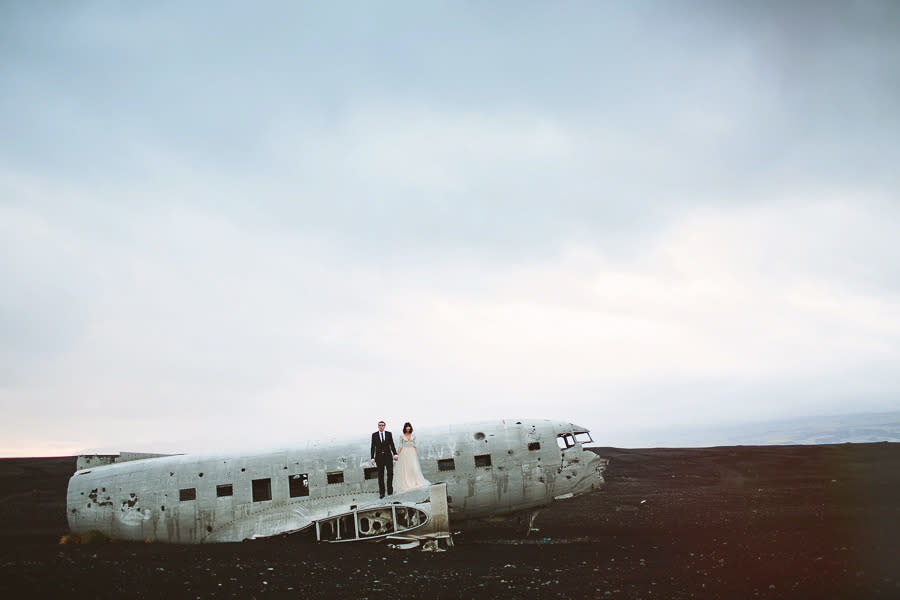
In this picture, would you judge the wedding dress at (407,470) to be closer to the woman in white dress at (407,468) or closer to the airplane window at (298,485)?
the woman in white dress at (407,468)

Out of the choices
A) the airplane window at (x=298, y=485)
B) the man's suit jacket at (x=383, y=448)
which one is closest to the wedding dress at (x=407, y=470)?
the man's suit jacket at (x=383, y=448)

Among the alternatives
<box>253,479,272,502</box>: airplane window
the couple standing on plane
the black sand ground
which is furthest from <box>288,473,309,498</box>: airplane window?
the couple standing on plane

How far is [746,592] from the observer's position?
11305 millimetres

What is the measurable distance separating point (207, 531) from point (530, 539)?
11.9 meters

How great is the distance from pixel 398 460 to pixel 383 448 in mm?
888

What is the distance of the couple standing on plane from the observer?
18031 mm

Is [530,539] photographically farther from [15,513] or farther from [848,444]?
[848,444]

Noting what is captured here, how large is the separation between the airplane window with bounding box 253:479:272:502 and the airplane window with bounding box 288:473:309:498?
2.45ft

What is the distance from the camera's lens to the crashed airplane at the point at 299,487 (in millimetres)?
18609

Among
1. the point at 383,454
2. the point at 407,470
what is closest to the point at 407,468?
the point at 407,470

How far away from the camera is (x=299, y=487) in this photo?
62.1 ft

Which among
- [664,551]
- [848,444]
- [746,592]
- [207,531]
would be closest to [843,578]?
[746,592]

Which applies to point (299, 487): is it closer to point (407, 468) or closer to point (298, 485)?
point (298, 485)

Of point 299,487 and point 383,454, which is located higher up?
point 383,454
